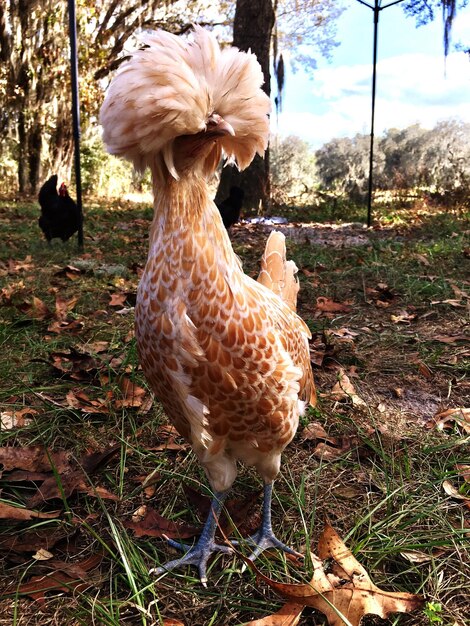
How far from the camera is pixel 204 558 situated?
5.32ft

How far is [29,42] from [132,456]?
51.0 feet

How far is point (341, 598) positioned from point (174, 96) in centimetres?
149

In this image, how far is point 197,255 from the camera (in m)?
1.35

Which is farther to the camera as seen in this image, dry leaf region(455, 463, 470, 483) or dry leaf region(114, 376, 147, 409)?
dry leaf region(114, 376, 147, 409)

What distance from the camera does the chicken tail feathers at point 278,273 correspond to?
2.27m

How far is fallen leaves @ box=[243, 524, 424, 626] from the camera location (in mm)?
1325

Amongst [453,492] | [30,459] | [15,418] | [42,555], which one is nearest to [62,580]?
[42,555]

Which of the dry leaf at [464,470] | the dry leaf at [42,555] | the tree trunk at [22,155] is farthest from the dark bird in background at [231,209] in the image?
the tree trunk at [22,155]

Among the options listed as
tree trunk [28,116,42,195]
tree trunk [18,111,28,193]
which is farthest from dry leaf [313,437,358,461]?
tree trunk [18,111,28,193]

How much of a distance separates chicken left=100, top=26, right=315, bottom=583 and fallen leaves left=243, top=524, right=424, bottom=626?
→ 1.41 ft

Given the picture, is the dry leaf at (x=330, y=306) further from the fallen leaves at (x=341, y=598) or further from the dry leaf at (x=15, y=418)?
the fallen leaves at (x=341, y=598)

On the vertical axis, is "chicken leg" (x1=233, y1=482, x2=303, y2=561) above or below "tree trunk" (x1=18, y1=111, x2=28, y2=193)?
below

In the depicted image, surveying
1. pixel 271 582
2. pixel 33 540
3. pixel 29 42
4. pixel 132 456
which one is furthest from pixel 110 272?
pixel 29 42

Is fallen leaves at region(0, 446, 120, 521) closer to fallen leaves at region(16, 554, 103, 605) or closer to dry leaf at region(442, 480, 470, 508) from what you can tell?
fallen leaves at region(16, 554, 103, 605)
